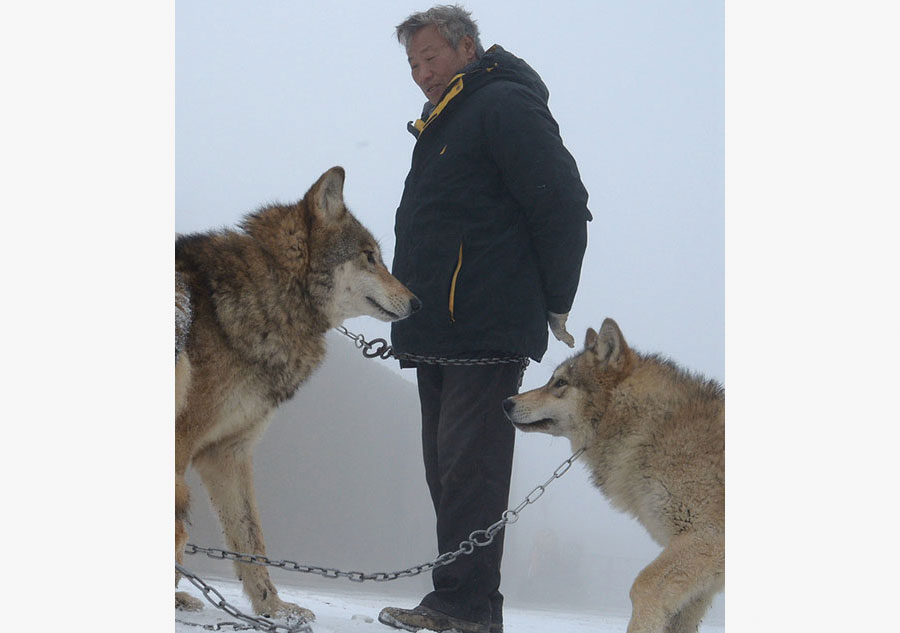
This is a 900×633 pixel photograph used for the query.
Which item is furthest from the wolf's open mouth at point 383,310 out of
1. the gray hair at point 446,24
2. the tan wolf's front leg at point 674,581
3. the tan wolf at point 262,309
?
the tan wolf's front leg at point 674,581

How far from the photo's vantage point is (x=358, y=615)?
2.39 m

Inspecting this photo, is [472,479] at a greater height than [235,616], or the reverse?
[472,479]

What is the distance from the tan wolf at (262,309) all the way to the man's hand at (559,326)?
447mm

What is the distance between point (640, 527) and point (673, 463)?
29cm

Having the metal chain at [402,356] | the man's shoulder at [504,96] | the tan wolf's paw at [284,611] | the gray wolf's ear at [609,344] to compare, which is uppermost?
the man's shoulder at [504,96]

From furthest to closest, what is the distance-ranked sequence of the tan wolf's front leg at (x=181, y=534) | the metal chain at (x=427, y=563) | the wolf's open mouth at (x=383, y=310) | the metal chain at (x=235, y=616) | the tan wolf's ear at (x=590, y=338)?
the tan wolf's ear at (x=590, y=338) < the wolf's open mouth at (x=383, y=310) < the metal chain at (x=427, y=563) < the tan wolf's front leg at (x=181, y=534) < the metal chain at (x=235, y=616)

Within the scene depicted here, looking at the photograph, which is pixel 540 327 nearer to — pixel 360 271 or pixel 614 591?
pixel 360 271

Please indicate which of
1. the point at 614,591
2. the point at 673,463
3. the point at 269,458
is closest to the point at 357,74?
the point at 269,458

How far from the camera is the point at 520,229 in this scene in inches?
93.4

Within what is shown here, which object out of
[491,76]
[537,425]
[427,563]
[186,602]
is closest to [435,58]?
[491,76]

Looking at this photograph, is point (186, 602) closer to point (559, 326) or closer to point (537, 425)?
point (537, 425)

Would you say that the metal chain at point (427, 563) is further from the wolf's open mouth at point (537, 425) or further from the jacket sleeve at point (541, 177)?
the jacket sleeve at point (541, 177)

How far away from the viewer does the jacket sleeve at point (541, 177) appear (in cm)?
230

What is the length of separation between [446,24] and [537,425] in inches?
53.1
